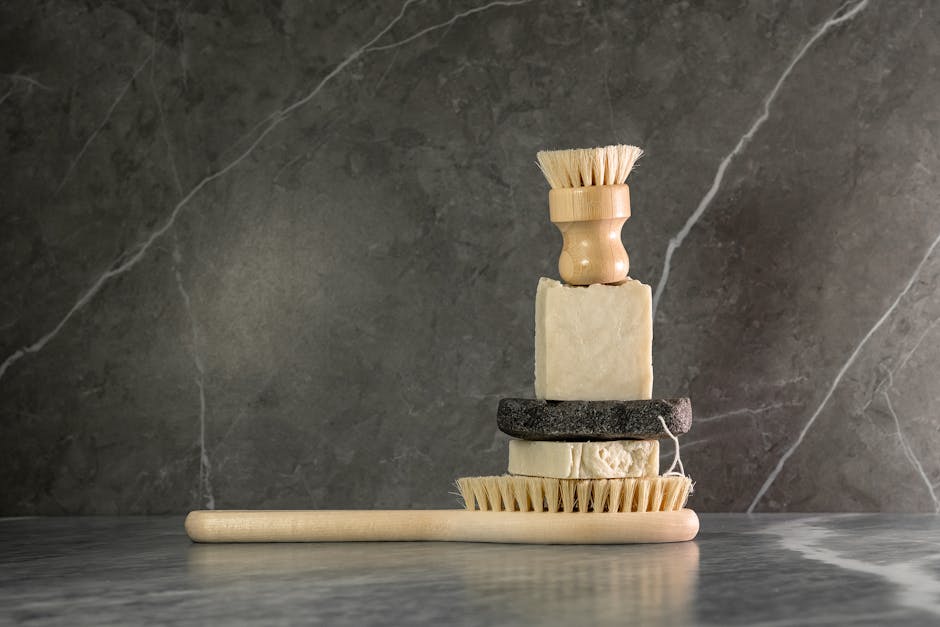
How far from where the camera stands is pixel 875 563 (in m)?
0.87

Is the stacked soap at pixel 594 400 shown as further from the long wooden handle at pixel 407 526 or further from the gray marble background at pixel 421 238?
the gray marble background at pixel 421 238

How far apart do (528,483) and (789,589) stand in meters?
0.30

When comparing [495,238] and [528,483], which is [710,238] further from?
[528,483]

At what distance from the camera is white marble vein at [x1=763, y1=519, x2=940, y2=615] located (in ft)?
2.31

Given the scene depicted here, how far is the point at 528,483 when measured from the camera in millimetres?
992

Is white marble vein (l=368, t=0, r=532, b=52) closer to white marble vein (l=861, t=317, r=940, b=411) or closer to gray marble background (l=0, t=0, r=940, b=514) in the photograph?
gray marble background (l=0, t=0, r=940, b=514)

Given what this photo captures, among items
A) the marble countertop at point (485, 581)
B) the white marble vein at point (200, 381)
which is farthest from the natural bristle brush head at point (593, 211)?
the white marble vein at point (200, 381)

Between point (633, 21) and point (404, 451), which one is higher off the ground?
point (633, 21)

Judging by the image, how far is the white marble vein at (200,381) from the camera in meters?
1.40

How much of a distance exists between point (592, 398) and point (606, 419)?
3cm

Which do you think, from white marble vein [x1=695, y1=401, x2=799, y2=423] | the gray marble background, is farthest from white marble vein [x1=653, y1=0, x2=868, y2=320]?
white marble vein [x1=695, y1=401, x2=799, y2=423]

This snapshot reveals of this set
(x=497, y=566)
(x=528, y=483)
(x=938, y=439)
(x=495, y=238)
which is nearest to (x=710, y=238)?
(x=495, y=238)

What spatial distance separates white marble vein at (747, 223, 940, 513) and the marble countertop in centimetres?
24

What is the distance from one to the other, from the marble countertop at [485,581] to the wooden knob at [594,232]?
0.25 meters
